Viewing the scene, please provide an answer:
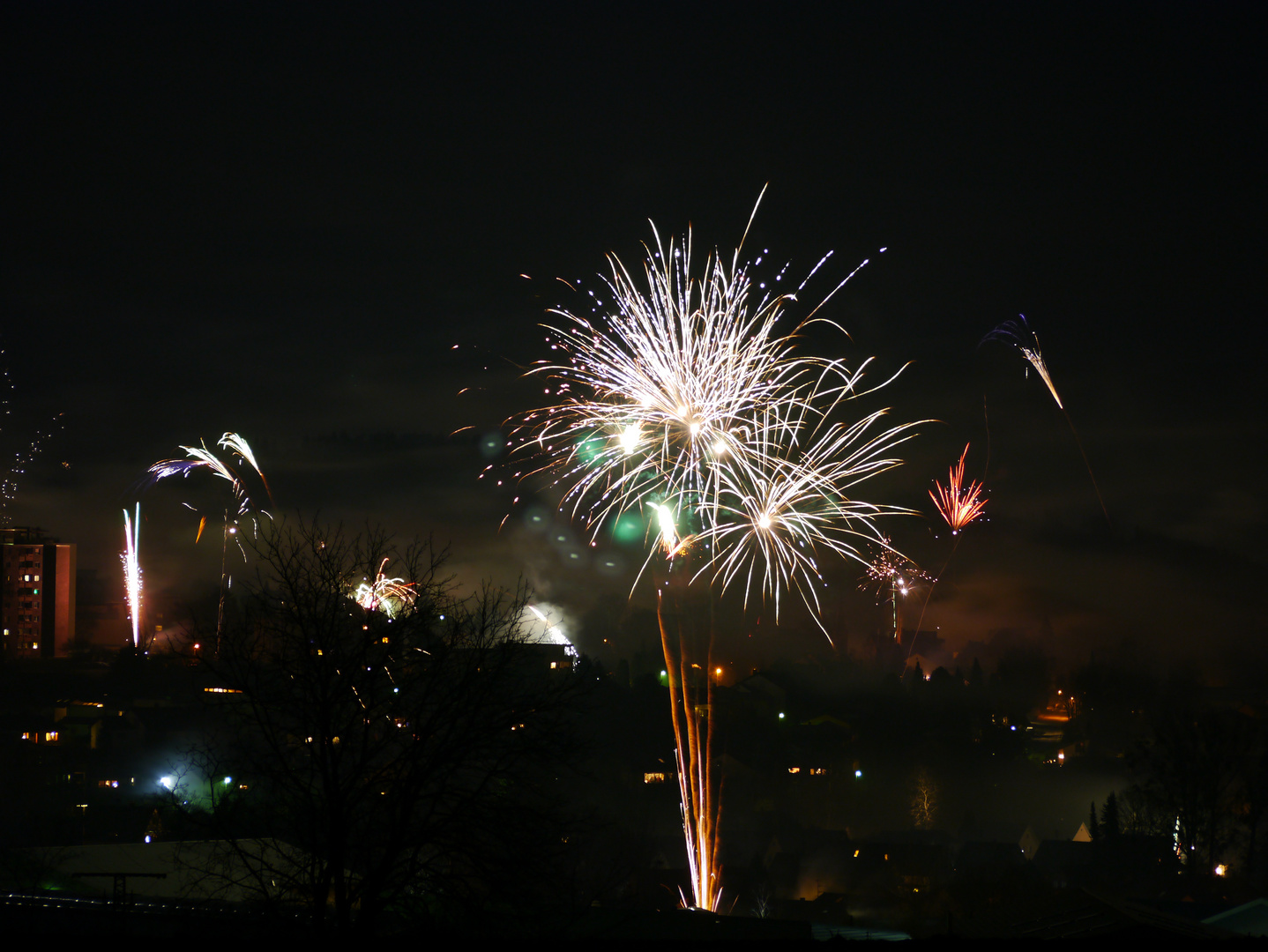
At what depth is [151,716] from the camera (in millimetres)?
37438

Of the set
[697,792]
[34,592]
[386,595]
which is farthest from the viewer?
[34,592]

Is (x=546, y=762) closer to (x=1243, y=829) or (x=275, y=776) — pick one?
(x=275, y=776)

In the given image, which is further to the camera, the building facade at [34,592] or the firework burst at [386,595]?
the building facade at [34,592]

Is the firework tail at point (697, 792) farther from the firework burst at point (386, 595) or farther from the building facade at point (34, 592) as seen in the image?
the building facade at point (34, 592)

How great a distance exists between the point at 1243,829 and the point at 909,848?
13.5 m

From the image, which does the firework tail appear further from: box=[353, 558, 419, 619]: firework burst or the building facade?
Answer: the building facade

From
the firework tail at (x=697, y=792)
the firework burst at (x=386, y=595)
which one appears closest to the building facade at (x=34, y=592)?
the firework tail at (x=697, y=792)

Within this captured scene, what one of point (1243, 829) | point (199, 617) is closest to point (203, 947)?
point (199, 617)

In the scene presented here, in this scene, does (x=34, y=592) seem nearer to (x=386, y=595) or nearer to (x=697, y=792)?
(x=697, y=792)

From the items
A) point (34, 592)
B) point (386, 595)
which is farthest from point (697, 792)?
point (34, 592)

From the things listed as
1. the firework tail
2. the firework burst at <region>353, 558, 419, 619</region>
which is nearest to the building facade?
the firework tail

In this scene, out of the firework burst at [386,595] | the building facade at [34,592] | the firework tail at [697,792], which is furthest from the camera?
the building facade at [34,592]

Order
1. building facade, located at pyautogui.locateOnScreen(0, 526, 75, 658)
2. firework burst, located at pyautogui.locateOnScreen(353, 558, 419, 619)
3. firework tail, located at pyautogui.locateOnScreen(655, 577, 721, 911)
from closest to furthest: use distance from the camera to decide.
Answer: firework burst, located at pyautogui.locateOnScreen(353, 558, 419, 619), firework tail, located at pyautogui.locateOnScreen(655, 577, 721, 911), building facade, located at pyautogui.locateOnScreen(0, 526, 75, 658)

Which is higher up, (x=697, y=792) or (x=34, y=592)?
(x=34, y=592)
